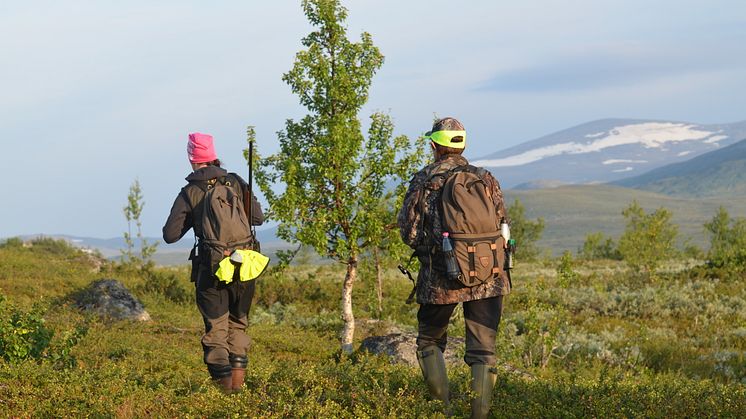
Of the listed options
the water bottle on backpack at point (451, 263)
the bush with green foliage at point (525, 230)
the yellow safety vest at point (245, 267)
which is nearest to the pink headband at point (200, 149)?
the yellow safety vest at point (245, 267)

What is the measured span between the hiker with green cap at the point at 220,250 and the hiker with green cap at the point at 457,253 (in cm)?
194

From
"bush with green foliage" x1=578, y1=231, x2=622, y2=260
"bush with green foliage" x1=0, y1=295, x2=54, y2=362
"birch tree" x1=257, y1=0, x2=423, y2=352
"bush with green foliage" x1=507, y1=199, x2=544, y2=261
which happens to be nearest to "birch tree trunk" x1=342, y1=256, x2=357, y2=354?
"birch tree" x1=257, y1=0, x2=423, y2=352

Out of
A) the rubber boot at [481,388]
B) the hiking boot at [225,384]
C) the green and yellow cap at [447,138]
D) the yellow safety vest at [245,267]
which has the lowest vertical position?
the hiking boot at [225,384]

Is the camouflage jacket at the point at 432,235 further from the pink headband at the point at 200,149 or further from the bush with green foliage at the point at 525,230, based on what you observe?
the bush with green foliage at the point at 525,230

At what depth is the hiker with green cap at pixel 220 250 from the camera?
7820 millimetres

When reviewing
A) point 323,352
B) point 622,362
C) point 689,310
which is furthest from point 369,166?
point 689,310

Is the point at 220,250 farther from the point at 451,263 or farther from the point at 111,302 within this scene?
the point at 111,302

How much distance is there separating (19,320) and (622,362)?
11.0 metres

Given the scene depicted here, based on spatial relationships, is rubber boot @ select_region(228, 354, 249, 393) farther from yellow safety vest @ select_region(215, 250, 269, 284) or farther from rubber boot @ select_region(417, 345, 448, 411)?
rubber boot @ select_region(417, 345, 448, 411)

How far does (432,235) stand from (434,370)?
Result: 127cm

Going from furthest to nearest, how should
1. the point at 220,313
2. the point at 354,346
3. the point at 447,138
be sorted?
the point at 354,346
the point at 220,313
the point at 447,138

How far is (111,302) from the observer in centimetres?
1741

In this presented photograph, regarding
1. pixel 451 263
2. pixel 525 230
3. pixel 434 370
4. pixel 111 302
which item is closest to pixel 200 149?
pixel 451 263

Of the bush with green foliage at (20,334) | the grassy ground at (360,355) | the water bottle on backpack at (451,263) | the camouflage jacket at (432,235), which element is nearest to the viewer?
the water bottle on backpack at (451,263)
